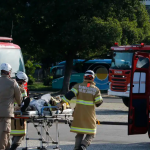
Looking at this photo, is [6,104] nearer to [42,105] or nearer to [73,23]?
[42,105]

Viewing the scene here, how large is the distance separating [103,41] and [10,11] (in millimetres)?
6061

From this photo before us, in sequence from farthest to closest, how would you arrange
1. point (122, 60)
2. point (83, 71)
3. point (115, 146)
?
point (83, 71) → point (122, 60) → point (115, 146)

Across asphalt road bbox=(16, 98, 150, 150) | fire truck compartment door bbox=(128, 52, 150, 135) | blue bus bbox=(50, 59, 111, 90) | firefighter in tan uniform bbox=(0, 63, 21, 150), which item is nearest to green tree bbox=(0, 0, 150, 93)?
blue bus bbox=(50, 59, 111, 90)

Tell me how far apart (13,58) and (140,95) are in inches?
300

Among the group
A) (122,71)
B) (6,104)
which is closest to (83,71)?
(122,71)

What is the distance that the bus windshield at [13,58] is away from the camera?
1655cm

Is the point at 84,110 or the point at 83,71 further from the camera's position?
the point at 83,71

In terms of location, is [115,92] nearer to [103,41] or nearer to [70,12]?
[103,41]

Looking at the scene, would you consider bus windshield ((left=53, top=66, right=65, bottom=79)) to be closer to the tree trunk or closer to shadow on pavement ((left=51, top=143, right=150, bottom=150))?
the tree trunk

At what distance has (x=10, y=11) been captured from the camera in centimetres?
2667

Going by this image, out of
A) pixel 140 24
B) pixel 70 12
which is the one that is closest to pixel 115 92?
pixel 70 12

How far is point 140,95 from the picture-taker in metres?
10.6

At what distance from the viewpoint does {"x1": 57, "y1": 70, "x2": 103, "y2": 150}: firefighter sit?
8.48 meters

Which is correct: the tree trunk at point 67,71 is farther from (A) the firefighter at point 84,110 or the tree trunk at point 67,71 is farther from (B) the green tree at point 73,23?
(A) the firefighter at point 84,110
